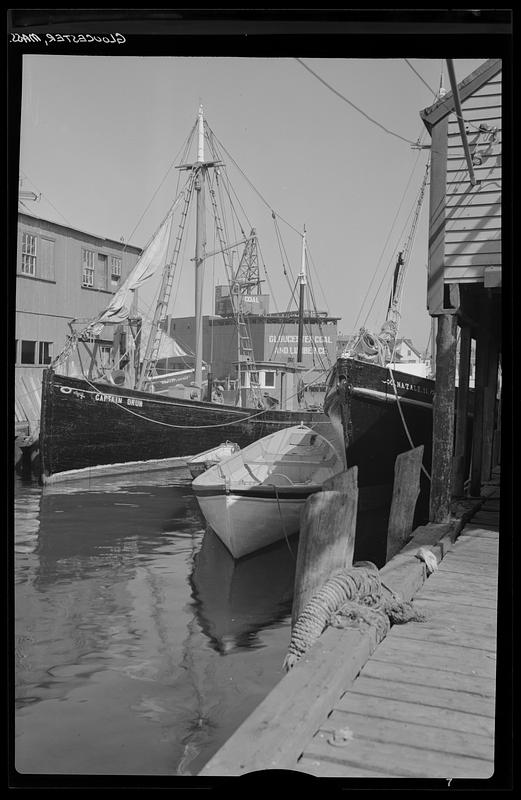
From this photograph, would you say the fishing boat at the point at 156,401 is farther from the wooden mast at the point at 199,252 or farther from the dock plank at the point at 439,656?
the dock plank at the point at 439,656

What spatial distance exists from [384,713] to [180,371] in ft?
51.6

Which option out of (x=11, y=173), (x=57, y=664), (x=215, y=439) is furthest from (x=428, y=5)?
(x=215, y=439)

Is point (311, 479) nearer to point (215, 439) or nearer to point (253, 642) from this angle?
point (253, 642)

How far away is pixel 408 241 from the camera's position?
49.2 feet

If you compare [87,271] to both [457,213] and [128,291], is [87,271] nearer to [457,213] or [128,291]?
[128,291]

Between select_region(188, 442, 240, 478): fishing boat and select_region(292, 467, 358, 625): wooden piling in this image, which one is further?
select_region(188, 442, 240, 478): fishing boat

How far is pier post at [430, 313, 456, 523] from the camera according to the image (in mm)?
6520

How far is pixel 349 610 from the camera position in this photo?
3758 millimetres

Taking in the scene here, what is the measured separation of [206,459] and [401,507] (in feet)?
23.7

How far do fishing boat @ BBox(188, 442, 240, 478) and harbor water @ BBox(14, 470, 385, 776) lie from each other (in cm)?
129

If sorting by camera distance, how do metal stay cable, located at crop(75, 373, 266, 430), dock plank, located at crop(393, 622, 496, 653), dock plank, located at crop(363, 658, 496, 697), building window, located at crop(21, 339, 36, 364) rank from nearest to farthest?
dock plank, located at crop(363, 658, 496, 697) < dock plank, located at crop(393, 622, 496, 653) < building window, located at crop(21, 339, 36, 364) < metal stay cable, located at crop(75, 373, 266, 430)

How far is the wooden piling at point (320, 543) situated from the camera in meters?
4.56

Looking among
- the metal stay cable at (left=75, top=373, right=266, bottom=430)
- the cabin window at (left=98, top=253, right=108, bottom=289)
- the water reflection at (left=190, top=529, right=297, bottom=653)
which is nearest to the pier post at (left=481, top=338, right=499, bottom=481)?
the water reflection at (left=190, top=529, right=297, bottom=653)

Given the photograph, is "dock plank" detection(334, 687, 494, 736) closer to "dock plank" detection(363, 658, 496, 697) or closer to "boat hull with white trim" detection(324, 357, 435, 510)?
"dock plank" detection(363, 658, 496, 697)
